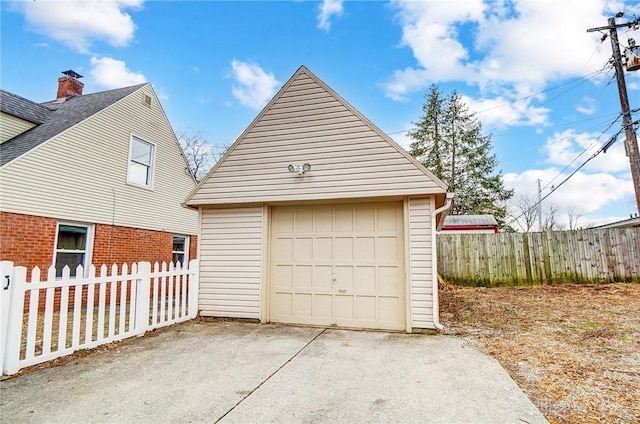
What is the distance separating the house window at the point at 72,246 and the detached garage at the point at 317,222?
4552 millimetres

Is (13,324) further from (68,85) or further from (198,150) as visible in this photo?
(198,150)

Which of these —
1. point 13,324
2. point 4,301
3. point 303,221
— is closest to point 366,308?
point 303,221

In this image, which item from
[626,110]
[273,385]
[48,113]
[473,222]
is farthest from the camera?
[473,222]

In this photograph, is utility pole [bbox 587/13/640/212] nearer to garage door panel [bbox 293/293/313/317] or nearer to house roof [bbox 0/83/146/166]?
garage door panel [bbox 293/293/313/317]

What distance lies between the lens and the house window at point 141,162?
Answer: 10.5 metres

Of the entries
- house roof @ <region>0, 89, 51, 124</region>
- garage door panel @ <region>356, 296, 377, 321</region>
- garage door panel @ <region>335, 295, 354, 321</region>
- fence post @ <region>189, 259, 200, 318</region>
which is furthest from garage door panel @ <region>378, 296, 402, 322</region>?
house roof @ <region>0, 89, 51, 124</region>

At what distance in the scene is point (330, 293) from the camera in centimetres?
614

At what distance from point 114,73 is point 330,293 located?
12.9 meters

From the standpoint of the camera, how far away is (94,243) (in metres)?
9.13

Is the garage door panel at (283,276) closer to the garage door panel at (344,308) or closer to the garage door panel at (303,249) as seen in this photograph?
the garage door panel at (303,249)

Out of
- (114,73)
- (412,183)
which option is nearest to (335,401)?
(412,183)

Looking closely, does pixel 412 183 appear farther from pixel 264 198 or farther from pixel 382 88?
pixel 382 88

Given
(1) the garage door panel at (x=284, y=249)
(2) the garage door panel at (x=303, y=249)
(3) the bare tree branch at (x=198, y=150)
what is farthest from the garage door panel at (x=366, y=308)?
(3) the bare tree branch at (x=198, y=150)

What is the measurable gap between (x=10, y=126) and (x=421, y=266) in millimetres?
11274
